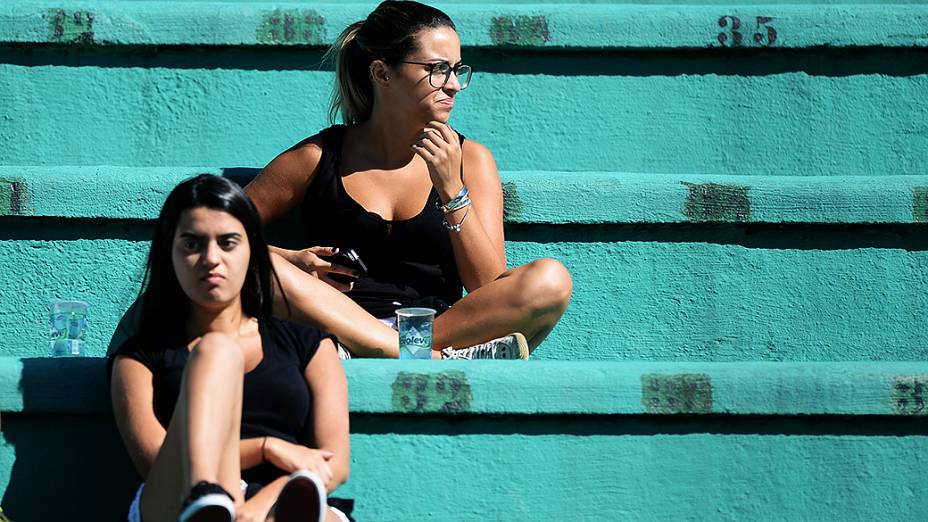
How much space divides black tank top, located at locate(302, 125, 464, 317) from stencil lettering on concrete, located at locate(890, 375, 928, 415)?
1.06 m

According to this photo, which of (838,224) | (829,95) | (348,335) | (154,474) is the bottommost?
(154,474)

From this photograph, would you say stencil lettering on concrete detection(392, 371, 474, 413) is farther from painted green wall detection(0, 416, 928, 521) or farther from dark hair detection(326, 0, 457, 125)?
dark hair detection(326, 0, 457, 125)

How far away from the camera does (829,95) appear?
144 inches

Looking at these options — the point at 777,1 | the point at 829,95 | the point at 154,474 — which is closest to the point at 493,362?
the point at 154,474

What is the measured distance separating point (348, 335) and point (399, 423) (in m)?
0.32

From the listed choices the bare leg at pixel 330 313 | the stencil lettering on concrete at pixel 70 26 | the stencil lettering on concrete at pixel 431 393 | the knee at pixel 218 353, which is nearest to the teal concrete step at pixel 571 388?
the stencil lettering on concrete at pixel 431 393

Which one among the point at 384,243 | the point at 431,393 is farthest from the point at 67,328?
the point at 431,393

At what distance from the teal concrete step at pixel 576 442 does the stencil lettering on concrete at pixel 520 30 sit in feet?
3.92

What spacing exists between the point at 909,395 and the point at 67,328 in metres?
1.85

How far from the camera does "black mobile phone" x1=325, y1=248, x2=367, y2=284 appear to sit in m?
3.18

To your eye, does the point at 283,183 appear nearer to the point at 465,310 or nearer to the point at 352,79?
the point at 352,79

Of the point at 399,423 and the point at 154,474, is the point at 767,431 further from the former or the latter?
the point at 154,474

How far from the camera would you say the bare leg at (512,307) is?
302 centimetres

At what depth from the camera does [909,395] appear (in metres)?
2.76
